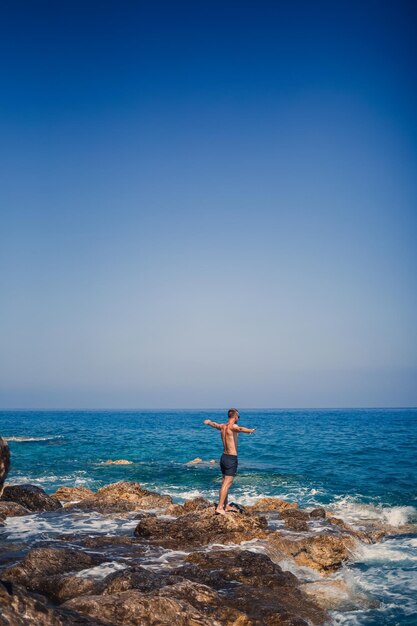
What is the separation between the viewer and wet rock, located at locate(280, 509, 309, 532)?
13781 millimetres

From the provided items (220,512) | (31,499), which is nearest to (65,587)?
(220,512)

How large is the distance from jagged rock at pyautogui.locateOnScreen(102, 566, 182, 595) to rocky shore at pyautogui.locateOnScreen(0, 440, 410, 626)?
2cm

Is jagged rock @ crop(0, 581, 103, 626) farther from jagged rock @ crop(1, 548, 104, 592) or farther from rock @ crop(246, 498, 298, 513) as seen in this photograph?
rock @ crop(246, 498, 298, 513)

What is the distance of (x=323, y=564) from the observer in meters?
11.5

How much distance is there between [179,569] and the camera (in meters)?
9.41

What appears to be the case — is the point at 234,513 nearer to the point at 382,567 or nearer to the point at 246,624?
the point at 382,567

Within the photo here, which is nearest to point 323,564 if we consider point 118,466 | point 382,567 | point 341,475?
point 382,567

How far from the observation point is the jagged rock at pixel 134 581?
7.96 meters

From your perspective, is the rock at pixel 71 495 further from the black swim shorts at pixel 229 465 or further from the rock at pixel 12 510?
the black swim shorts at pixel 229 465

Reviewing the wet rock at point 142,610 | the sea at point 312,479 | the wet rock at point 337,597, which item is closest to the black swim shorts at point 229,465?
the sea at point 312,479

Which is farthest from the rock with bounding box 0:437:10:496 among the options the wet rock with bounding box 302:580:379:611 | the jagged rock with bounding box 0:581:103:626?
the wet rock with bounding box 302:580:379:611

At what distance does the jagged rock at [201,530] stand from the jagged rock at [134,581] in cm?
323

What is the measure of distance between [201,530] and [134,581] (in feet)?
14.6

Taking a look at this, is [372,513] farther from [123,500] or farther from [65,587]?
[65,587]
